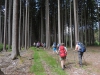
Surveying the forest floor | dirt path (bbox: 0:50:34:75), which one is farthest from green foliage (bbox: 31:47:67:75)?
dirt path (bbox: 0:50:34:75)

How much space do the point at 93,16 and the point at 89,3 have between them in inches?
185

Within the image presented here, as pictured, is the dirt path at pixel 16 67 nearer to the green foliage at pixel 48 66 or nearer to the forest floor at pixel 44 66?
the forest floor at pixel 44 66

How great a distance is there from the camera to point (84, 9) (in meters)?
39.6

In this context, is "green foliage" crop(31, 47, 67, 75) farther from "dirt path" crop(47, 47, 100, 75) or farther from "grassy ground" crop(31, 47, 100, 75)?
"dirt path" crop(47, 47, 100, 75)

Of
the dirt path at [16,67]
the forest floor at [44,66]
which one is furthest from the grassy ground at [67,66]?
the dirt path at [16,67]

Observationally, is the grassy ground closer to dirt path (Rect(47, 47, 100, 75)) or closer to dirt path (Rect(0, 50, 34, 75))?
dirt path (Rect(47, 47, 100, 75))

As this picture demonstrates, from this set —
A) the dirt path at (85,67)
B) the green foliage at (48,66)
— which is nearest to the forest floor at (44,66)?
the dirt path at (85,67)

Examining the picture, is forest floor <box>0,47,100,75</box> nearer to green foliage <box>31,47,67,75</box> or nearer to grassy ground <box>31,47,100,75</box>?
grassy ground <box>31,47,100,75</box>

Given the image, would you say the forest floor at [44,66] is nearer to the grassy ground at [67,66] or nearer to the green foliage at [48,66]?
the grassy ground at [67,66]

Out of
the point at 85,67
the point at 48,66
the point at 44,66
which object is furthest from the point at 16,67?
the point at 85,67

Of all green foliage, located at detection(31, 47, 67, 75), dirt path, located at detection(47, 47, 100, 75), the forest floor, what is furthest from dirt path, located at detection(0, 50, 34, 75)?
dirt path, located at detection(47, 47, 100, 75)

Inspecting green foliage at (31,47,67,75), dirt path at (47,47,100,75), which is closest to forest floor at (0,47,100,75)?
dirt path at (47,47,100,75)

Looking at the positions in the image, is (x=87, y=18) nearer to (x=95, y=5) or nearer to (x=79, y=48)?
(x=95, y=5)

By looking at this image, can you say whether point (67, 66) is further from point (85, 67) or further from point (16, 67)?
A: point (16, 67)
